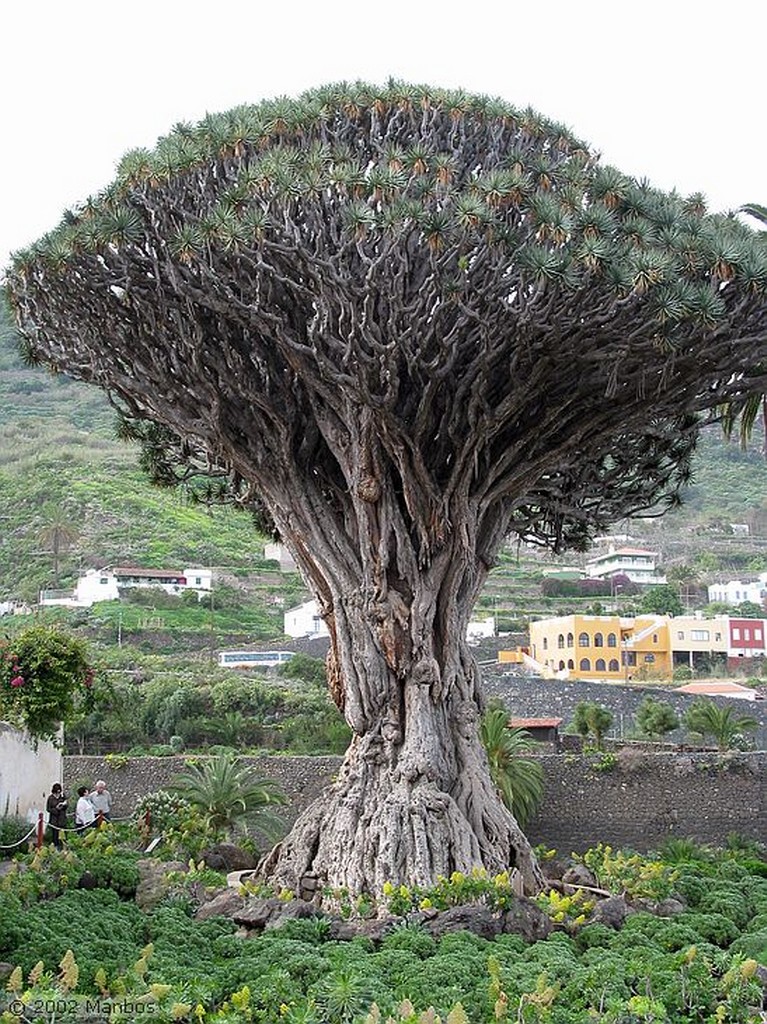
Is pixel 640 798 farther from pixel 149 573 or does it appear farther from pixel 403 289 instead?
pixel 149 573

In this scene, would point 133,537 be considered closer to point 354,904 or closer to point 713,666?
point 713,666

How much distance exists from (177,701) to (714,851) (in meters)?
16.5

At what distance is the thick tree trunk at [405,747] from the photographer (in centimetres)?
1063

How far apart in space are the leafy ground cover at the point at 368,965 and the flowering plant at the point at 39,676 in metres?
4.44

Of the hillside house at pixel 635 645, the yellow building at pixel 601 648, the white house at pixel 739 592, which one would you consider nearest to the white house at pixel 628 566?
the white house at pixel 739 592

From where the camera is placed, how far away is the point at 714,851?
21266 mm

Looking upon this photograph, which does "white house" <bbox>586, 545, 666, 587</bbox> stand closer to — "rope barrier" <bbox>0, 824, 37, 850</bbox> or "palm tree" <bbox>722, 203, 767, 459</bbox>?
"palm tree" <bbox>722, 203, 767, 459</bbox>

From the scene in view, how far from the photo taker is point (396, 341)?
10398mm

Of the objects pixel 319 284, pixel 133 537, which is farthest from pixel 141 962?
pixel 133 537

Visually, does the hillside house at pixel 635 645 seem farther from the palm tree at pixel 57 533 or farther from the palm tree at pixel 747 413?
the palm tree at pixel 747 413

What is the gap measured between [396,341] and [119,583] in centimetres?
4437

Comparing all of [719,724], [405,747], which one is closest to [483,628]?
[719,724]

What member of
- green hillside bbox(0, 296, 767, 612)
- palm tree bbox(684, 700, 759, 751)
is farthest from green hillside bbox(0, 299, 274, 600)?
palm tree bbox(684, 700, 759, 751)

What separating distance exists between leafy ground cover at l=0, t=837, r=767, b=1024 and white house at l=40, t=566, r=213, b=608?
4269 centimetres
